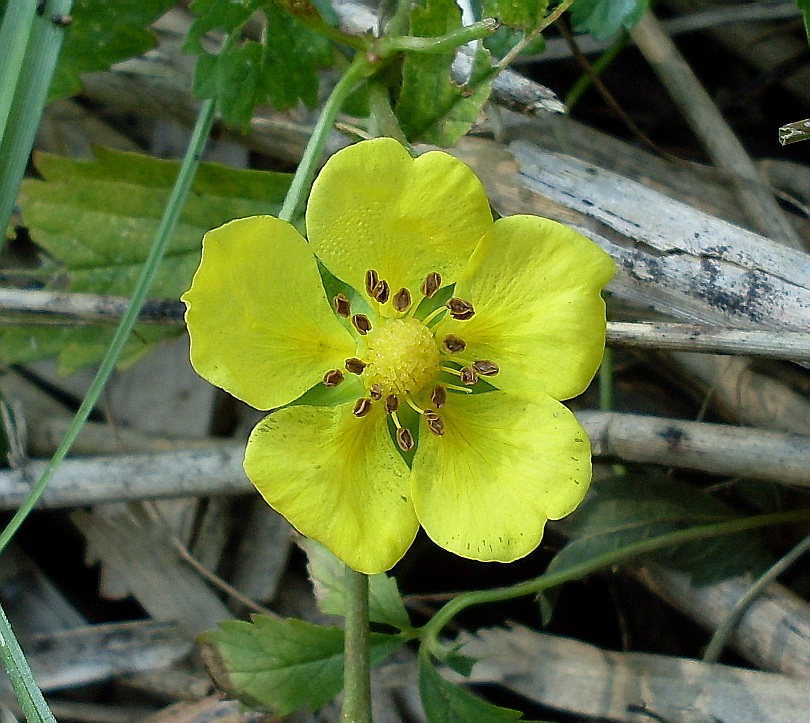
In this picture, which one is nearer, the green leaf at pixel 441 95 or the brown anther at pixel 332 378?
the brown anther at pixel 332 378

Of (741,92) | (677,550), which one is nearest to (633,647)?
(677,550)

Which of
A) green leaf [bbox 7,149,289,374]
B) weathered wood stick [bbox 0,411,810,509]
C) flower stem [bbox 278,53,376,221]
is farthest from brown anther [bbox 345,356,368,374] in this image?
green leaf [bbox 7,149,289,374]

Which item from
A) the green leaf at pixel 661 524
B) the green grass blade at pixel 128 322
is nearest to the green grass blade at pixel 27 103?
the green grass blade at pixel 128 322

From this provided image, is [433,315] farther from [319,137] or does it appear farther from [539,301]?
[319,137]

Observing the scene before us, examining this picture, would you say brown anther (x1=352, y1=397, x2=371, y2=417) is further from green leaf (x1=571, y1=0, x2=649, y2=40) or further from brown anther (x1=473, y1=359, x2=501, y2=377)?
green leaf (x1=571, y1=0, x2=649, y2=40)

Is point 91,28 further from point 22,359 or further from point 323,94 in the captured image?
point 22,359

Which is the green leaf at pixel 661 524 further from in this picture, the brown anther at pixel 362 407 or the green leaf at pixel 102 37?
the green leaf at pixel 102 37

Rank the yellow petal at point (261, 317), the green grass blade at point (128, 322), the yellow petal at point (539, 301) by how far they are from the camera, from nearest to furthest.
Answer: the yellow petal at point (261, 317), the yellow petal at point (539, 301), the green grass blade at point (128, 322)
